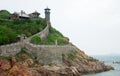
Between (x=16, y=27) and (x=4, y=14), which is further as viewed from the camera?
(x=4, y=14)

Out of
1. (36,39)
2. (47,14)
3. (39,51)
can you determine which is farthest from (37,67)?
(47,14)

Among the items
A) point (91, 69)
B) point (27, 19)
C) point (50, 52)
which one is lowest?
point (91, 69)

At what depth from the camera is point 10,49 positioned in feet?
211

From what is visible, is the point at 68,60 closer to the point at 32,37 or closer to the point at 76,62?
the point at 76,62

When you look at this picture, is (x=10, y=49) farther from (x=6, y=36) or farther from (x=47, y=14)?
(x=47, y=14)

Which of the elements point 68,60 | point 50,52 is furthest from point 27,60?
point 68,60

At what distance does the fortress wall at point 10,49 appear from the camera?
63.6 meters

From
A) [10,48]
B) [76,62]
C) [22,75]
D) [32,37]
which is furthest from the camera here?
[76,62]

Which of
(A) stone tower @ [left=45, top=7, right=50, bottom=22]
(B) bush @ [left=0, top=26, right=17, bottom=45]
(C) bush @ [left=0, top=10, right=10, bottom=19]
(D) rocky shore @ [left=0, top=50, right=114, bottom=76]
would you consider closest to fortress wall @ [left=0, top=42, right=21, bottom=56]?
(D) rocky shore @ [left=0, top=50, right=114, bottom=76]

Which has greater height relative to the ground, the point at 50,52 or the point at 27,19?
the point at 27,19

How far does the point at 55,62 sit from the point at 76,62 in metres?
10.3

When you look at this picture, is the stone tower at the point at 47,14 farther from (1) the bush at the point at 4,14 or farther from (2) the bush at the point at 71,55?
(2) the bush at the point at 71,55

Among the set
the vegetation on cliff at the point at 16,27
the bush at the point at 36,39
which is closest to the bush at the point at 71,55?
the bush at the point at 36,39

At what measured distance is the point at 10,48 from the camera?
2532 inches
